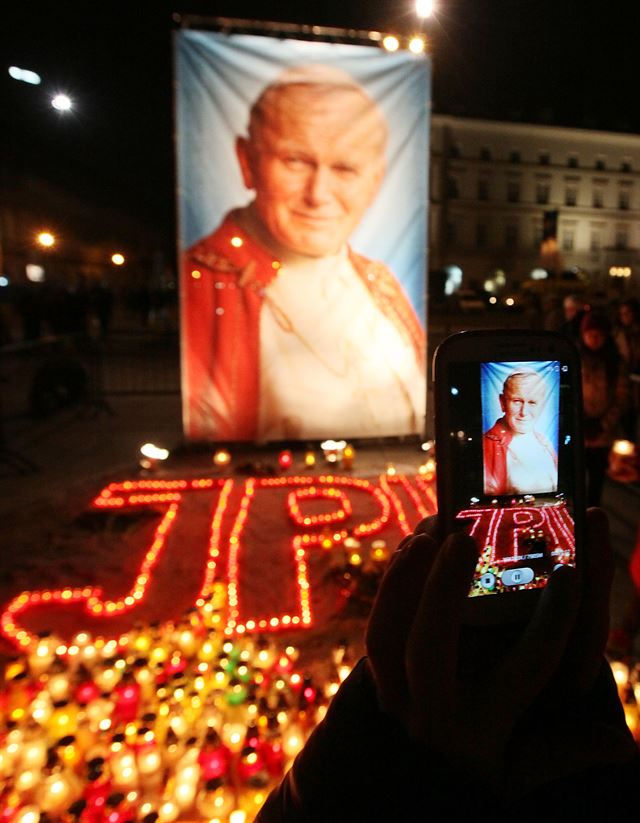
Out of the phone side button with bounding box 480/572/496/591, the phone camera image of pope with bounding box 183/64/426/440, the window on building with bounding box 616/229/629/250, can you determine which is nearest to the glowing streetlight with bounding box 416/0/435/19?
the phone camera image of pope with bounding box 183/64/426/440

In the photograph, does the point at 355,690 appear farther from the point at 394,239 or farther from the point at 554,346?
the point at 394,239

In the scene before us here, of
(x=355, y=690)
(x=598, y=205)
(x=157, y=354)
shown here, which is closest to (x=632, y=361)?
(x=355, y=690)

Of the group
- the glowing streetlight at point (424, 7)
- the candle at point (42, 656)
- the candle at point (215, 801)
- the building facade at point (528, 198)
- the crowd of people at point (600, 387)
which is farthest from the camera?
the building facade at point (528, 198)

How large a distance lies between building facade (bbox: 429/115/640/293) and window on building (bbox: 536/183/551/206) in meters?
0.09

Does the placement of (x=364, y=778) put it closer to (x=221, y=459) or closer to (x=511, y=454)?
(x=511, y=454)

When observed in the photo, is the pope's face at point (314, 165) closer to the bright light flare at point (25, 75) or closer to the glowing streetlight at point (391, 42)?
the glowing streetlight at point (391, 42)

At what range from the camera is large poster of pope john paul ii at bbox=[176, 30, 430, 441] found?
7.43 m

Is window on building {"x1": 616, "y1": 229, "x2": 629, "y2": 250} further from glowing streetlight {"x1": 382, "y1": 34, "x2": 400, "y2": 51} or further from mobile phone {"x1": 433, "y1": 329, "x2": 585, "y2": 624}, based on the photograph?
mobile phone {"x1": 433, "y1": 329, "x2": 585, "y2": 624}

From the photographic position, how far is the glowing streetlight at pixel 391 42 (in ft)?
25.6

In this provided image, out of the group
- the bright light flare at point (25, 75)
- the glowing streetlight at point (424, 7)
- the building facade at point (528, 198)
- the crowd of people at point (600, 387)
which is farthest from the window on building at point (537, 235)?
the bright light flare at point (25, 75)

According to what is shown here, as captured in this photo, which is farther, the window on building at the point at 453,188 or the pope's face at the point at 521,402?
the window on building at the point at 453,188

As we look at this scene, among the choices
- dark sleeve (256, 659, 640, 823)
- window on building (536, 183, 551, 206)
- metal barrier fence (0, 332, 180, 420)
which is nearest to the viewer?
dark sleeve (256, 659, 640, 823)

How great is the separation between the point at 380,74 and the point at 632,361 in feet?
15.7

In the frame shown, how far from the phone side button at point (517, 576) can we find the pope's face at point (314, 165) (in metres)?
7.09
